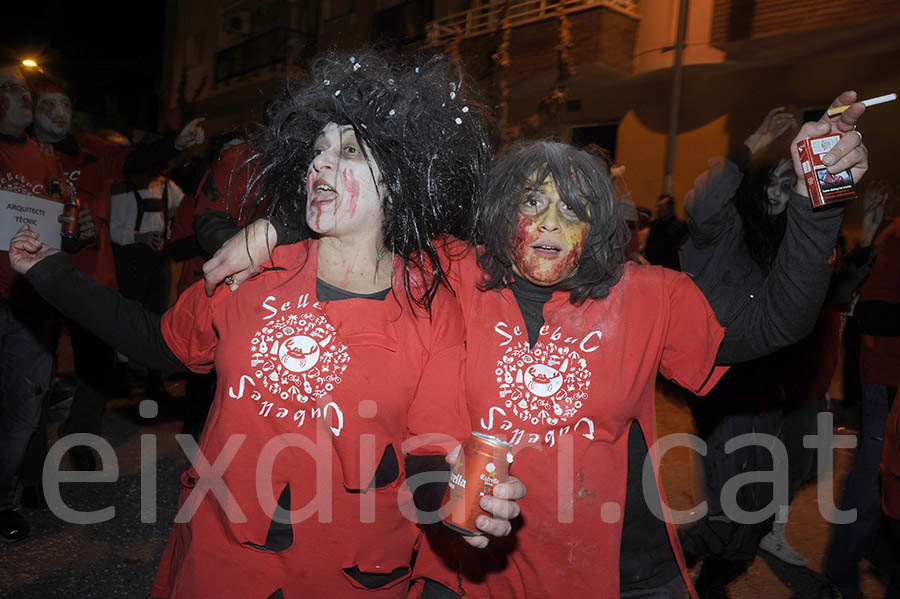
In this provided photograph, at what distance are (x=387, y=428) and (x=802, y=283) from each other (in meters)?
1.10

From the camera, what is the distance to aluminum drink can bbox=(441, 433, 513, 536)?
5.86 ft

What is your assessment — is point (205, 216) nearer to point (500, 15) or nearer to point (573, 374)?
point (573, 374)

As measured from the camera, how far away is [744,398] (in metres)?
3.40

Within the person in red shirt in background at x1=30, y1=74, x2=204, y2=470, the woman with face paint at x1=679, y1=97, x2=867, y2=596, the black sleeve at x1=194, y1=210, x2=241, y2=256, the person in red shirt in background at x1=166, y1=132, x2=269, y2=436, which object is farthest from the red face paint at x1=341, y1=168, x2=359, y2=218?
the person in red shirt in background at x1=30, y1=74, x2=204, y2=470

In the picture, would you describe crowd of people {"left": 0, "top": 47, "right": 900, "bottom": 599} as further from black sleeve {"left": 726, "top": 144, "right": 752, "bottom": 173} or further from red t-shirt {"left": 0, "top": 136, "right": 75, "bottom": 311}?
red t-shirt {"left": 0, "top": 136, "right": 75, "bottom": 311}

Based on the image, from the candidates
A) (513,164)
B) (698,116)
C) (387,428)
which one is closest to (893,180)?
(698,116)

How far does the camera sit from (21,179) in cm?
390

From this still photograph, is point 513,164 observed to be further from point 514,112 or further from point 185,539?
point 514,112

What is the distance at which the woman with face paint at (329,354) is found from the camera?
195 centimetres

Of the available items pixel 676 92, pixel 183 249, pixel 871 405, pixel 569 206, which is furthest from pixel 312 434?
pixel 676 92

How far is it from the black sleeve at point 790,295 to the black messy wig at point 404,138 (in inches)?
32.6

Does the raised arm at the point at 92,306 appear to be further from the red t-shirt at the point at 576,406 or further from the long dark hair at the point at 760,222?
the long dark hair at the point at 760,222

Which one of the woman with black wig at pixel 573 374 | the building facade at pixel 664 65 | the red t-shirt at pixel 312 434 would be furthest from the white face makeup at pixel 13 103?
the building facade at pixel 664 65

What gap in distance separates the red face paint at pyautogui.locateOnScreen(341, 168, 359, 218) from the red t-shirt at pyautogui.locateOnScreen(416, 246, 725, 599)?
1.55 ft
